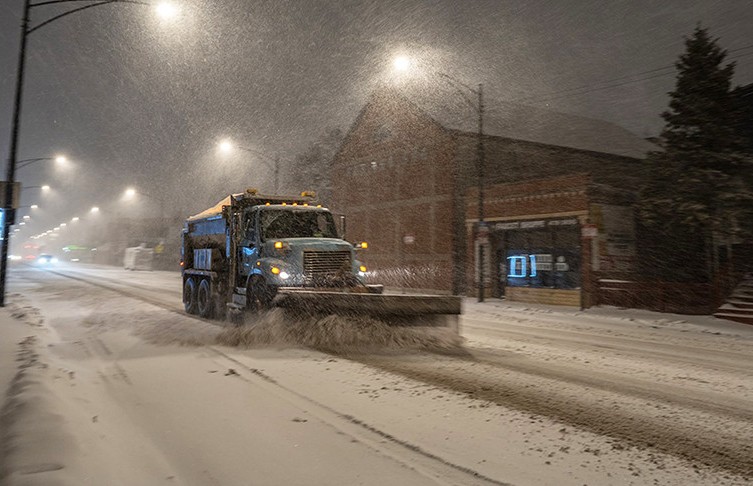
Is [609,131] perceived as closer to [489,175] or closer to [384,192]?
[489,175]

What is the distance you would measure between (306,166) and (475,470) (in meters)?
49.7

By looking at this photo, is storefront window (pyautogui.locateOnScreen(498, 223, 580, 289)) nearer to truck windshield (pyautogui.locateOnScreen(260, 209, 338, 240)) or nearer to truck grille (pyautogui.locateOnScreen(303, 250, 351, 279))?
truck windshield (pyautogui.locateOnScreen(260, 209, 338, 240))

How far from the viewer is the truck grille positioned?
10.5m

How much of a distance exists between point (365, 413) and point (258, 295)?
19.0 feet

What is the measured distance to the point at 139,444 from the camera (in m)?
4.29


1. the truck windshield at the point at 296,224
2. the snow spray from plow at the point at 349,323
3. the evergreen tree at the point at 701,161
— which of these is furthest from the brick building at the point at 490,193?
the snow spray from plow at the point at 349,323

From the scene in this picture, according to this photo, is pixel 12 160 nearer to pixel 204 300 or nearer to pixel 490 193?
pixel 204 300

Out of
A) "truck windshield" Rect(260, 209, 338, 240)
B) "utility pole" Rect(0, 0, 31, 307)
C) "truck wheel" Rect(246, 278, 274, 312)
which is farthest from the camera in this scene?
"utility pole" Rect(0, 0, 31, 307)

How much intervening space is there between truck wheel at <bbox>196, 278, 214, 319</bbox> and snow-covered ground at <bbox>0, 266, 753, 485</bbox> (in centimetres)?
281

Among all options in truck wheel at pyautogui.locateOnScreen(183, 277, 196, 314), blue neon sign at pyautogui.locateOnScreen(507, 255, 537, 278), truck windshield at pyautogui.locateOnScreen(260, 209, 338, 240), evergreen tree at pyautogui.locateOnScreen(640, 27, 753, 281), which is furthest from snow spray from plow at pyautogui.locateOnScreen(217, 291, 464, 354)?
blue neon sign at pyautogui.locateOnScreen(507, 255, 537, 278)

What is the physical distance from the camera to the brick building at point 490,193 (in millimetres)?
22500

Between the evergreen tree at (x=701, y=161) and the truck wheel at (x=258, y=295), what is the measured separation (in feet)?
53.2

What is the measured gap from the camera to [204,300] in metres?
13.4

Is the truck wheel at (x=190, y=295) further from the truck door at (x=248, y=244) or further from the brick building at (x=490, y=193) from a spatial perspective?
the brick building at (x=490, y=193)
